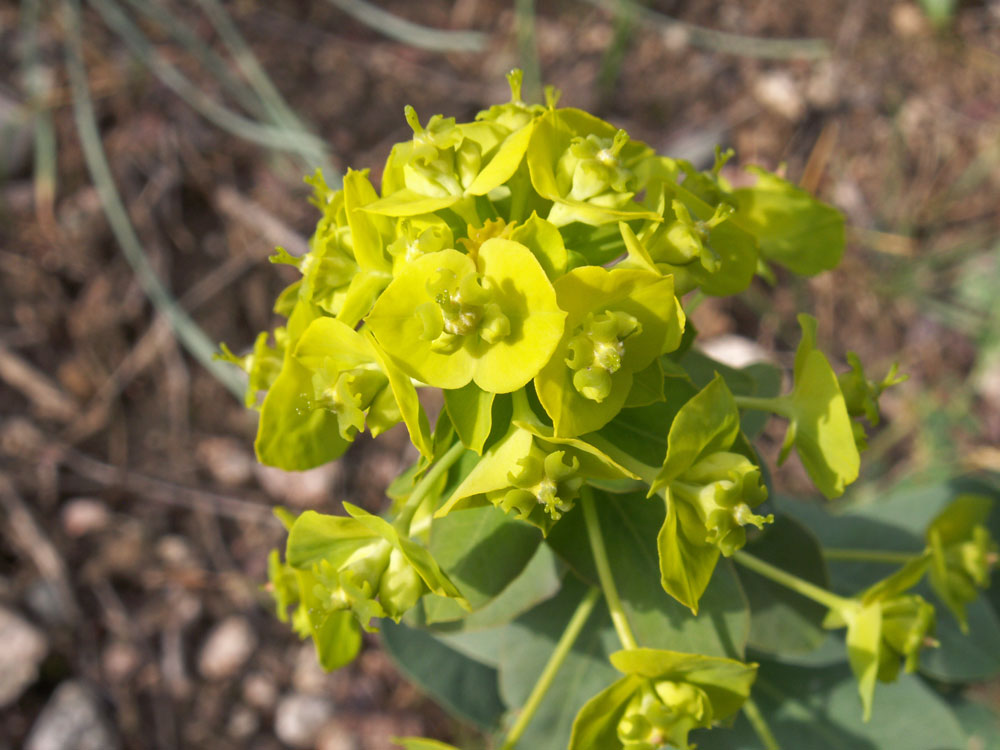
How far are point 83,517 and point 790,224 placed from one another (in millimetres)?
3267

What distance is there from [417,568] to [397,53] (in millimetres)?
3940

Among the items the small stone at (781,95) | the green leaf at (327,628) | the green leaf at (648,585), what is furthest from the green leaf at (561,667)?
the small stone at (781,95)

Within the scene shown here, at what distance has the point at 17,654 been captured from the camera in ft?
11.5

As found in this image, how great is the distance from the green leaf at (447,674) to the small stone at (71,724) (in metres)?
1.75

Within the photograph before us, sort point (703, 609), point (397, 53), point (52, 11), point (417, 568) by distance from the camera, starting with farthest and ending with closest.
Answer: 1. point (397, 53)
2. point (52, 11)
3. point (703, 609)
4. point (417, 568)

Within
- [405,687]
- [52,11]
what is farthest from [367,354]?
[52,11]

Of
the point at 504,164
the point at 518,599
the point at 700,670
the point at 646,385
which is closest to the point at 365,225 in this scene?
the point at 504,164

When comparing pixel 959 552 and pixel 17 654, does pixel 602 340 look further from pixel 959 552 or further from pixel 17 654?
pixel 17 654

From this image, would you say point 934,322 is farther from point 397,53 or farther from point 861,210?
point 397,53

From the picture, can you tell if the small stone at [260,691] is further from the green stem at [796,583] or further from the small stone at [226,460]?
the green stem at [796,583]

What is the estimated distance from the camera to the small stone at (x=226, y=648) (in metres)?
3.74

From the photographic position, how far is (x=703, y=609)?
189 centimetres

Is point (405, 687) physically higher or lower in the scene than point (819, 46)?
lower

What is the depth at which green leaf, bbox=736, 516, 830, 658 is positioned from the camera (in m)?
2.06
